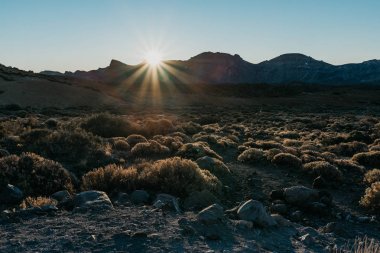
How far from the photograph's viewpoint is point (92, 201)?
957cm

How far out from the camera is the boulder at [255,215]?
360 inches

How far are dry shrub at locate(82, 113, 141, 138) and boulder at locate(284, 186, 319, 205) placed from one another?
1446cm

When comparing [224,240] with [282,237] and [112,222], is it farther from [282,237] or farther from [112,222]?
[112,222]

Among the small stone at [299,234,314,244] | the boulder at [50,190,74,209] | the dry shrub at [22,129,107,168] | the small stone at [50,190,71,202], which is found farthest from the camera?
the dry shrub at [22,129,107,168]

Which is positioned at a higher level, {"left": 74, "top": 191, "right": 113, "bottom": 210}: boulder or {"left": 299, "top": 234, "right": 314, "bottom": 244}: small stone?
{"left": 74, "top": 191, "right": 113, "bottom": 210}: boulder

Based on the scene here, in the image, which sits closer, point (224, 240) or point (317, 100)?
point (224, 240)

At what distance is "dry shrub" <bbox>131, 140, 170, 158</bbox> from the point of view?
57.0 ft

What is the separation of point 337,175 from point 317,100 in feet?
286

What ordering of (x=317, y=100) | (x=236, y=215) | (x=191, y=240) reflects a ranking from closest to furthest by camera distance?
(x=191, y=240)
(x=236, y=215)
(x=317, y=100)

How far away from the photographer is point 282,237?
8648 millimetres

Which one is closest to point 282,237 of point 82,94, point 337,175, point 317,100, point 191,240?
point 191,240

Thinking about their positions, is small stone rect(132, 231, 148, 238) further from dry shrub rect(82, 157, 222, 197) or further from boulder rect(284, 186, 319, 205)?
boulder rect(284, 186, 319, 205)

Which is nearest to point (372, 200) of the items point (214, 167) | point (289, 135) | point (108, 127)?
point (214, 167)

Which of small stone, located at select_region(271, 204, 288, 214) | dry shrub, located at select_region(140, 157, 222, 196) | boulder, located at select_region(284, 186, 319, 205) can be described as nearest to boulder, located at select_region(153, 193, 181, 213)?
dry shrub, located at select_region(140, 157, 222, 196)
